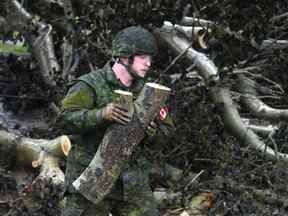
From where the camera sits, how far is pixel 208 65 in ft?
20.0

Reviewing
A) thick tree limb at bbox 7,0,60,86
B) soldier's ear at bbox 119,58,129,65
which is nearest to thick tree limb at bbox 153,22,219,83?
thick tree limb at bbox 7,0,60,86

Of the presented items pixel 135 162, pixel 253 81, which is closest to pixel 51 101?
pixel 253 81

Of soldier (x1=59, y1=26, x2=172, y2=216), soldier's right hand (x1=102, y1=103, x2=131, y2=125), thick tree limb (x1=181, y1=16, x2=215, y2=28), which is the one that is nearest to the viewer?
soldier's right hand (x1=102, y1=103, x2=131, y2=125)

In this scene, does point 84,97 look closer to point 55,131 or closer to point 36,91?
point 55,131

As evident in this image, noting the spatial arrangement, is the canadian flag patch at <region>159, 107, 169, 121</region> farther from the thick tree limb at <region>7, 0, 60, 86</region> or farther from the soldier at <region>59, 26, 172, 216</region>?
the thick tree limb at <region>7, 0, 60, 86</region>

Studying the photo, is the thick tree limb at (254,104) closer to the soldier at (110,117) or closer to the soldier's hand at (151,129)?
the soldier at (110,117)

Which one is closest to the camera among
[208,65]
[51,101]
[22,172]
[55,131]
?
[208,65]

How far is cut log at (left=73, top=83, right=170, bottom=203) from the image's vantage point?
3.46 m

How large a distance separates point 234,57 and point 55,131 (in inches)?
88.4

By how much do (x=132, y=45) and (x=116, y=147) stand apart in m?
0.59

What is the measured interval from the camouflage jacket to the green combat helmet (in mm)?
138

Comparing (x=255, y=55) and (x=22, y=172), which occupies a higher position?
(x=255, y=55)

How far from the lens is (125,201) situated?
3646 mm

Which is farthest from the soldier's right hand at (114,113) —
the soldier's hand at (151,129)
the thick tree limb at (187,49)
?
the thick tree limb at (187,49)
